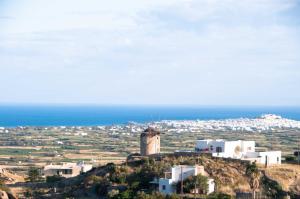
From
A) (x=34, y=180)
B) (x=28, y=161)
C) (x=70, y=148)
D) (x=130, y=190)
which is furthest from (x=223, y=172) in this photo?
(x=70, y=148)

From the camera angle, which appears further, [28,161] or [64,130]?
[64,130]

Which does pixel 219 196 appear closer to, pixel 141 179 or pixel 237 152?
pixel 141 179

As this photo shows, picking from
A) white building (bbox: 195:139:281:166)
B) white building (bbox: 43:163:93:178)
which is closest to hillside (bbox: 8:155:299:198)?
white building (bbox: 195:139:281:166)

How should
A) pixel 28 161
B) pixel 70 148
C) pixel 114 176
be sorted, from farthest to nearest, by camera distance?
1. pixel 70 148
2. pixel 28 161
3. pixel 114 176

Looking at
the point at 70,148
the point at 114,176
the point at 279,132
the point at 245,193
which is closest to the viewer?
the point at 245,193

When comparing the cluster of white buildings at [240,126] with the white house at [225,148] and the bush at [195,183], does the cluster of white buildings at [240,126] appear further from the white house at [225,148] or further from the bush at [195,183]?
the bush at [195,183]

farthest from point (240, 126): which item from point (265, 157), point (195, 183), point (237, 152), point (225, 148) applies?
point (195, 183)

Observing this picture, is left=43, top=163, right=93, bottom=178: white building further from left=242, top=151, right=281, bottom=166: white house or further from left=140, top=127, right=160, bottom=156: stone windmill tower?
left=242, top=151, right=281, bottom=166: white house

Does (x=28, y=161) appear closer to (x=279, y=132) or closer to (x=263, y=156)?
(x=263, y=156)

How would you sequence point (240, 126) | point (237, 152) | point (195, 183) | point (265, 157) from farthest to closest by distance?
point (240, 126), point (237, 152), point (265, 157), point (195, 183)
